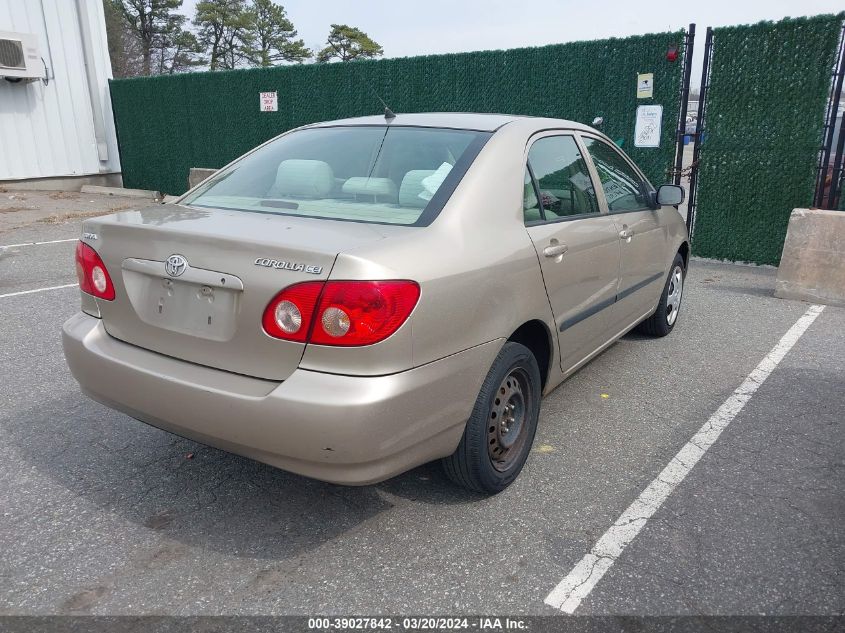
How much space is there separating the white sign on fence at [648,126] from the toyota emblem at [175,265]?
725 cm

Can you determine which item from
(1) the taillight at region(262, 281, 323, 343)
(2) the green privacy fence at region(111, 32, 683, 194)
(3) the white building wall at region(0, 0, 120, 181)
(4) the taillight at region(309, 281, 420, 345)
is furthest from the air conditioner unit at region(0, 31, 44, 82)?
(4) the taillight at region(309, 281, 420, 345)

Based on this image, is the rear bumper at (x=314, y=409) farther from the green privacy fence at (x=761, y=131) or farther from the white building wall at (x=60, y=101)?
the white building wall at (x=60, y=101)

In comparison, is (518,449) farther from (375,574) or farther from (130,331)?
(130,331)

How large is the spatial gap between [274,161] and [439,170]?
0.97m

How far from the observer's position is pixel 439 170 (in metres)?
2.99

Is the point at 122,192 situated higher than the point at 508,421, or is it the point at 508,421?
the point at 508,421

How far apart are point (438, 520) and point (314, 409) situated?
0.91 m

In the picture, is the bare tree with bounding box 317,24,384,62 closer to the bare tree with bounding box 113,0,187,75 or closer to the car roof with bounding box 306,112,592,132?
the bare tree with bounding box 113,0,187,75

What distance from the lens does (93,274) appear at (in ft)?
9.46

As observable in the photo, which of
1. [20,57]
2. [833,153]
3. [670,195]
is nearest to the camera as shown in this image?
[670,195]

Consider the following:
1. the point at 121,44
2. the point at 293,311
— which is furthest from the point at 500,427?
the point at 121,44

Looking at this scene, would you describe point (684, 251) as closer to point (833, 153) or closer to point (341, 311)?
point (833, 153)

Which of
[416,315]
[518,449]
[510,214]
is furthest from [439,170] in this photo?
[518,449]

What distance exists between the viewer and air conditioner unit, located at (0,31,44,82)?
13117 mm
